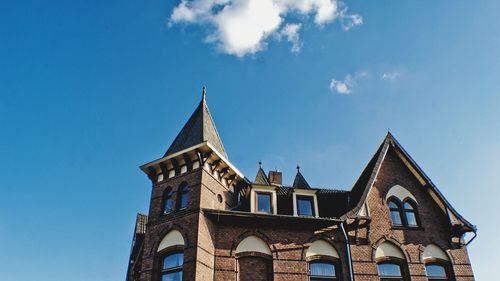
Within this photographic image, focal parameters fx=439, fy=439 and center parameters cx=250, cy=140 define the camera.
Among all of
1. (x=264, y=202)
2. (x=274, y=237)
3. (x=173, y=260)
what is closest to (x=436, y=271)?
(x=274, y=237)

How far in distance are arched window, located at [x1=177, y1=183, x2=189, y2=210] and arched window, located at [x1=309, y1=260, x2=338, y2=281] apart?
574 centimetres

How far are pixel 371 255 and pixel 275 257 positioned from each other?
4.04m

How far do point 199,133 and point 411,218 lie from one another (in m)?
10.4

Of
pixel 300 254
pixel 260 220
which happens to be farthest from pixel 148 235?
pixel 300 254

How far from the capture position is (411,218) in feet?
65.0

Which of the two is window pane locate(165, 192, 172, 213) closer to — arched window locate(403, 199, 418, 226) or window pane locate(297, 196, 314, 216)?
window pane locate(297, 196, 314, 216)

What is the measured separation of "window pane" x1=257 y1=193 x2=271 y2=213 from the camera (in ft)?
62.7

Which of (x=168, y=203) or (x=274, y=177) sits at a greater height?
(x=274, y=177)

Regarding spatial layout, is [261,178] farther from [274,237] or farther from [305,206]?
[274,237]

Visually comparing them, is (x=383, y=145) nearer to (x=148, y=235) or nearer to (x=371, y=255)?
(x=371, y=255)

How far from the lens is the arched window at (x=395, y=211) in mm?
19562

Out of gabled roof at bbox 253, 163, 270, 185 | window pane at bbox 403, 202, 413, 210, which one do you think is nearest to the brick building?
window pane at bbox 403, 202, 413, 210

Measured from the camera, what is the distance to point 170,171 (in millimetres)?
19562

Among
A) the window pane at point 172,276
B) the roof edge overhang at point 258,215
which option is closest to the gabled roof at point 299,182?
the roof edge overhang at point 258,215
